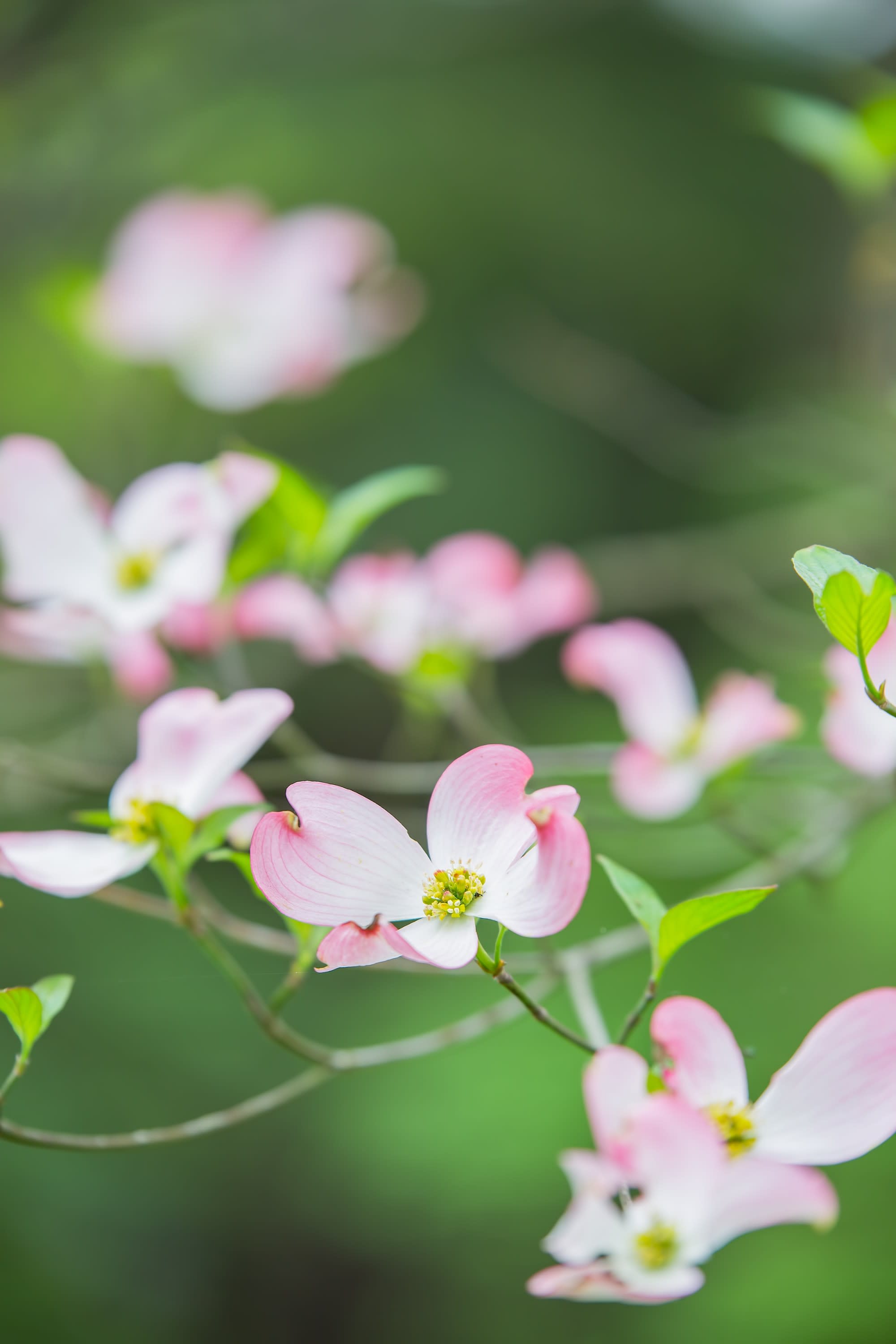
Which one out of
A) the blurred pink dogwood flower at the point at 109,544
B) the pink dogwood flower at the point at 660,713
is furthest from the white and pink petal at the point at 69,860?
the pink dogwood flower at the point at 660,713

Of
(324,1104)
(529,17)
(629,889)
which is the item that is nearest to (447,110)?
(529,17)

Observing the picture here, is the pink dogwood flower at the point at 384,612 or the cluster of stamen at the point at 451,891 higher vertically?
the cluster of stamen at the point at 451,891

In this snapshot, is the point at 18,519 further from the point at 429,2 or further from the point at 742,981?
the point at 429,2

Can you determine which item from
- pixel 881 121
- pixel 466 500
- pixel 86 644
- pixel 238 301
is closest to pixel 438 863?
pixel 86 644

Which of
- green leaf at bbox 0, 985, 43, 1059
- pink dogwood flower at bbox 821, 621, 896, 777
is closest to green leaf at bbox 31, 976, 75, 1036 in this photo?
green leaf at bbox 0, 985, 43, 1059

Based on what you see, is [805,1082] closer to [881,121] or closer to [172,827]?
[172,827]

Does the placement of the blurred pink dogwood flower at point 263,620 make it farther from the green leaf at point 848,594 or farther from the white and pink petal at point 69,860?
the green leaf at point 848,594

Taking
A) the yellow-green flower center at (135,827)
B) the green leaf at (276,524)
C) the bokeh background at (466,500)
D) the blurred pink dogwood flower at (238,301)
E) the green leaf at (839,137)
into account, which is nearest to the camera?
the yellow-green flower center at (135,827)
